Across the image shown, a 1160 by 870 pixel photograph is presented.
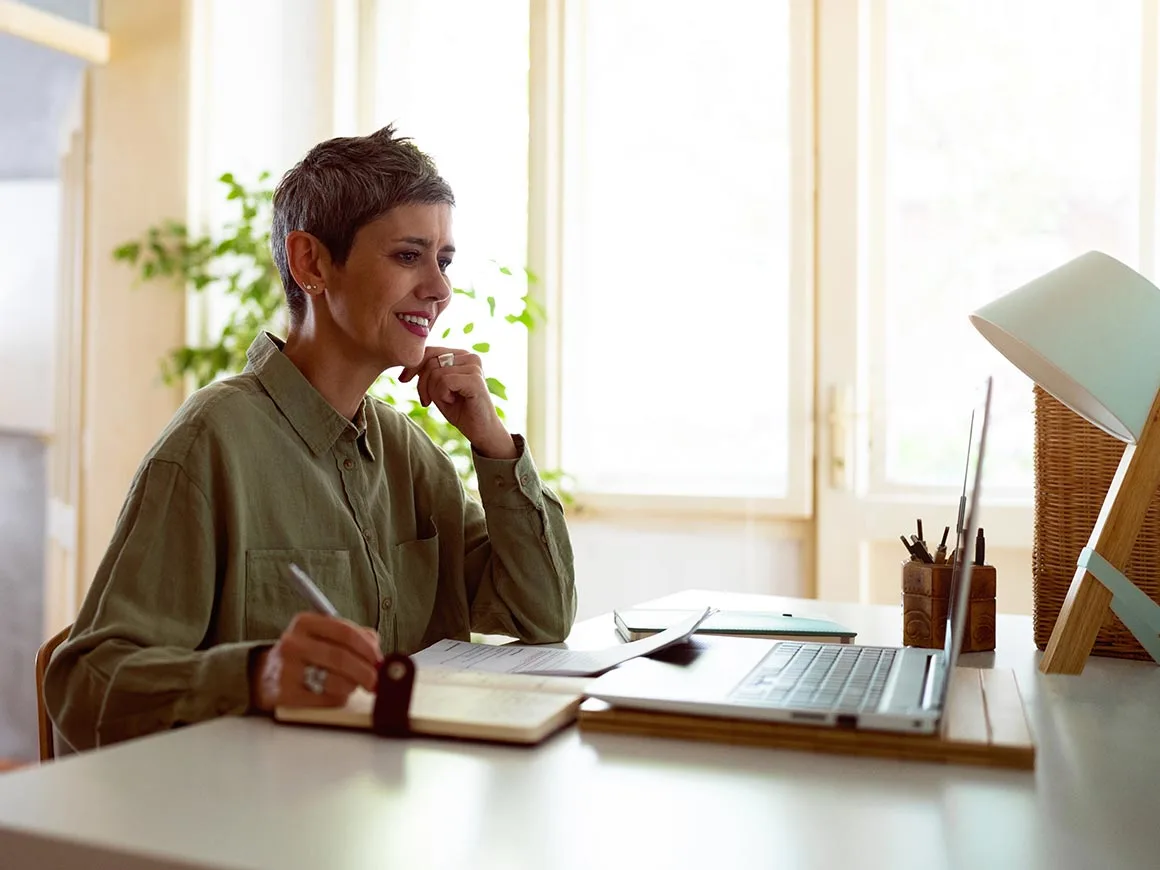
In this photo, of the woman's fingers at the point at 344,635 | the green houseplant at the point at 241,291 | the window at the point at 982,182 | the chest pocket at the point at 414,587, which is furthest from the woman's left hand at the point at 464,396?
the window at the point at 982,182

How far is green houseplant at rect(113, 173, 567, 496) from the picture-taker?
3.32 m

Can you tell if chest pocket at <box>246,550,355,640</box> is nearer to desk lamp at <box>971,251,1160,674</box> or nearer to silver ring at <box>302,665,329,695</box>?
silver ring at <box>302,665,329,695</box>

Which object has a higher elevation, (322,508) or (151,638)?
(322,508)

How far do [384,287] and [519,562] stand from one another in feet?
1.38

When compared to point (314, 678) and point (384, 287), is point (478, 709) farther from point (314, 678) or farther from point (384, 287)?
point (384, 287)

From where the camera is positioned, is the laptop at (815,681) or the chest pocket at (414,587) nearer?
the laptop at (815,681)

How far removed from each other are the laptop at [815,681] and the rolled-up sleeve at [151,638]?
1.22 ft

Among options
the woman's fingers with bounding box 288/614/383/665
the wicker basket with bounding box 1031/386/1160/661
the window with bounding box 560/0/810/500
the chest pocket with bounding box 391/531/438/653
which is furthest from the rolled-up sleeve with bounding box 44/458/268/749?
the window with bounding box 560/0/810/500

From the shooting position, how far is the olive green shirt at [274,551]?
1.17m

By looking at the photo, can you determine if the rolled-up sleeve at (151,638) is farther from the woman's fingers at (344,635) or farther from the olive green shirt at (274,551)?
the woman's fingers at (344,635)

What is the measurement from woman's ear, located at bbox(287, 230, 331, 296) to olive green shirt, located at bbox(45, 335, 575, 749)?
11cm

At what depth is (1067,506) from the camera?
1.58 metres

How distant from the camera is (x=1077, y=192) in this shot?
2.96 metres

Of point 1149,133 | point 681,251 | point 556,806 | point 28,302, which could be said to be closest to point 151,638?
point 556,806
